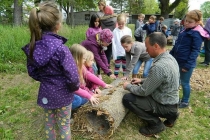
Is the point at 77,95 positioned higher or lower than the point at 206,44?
lower

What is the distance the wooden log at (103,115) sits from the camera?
107 inches

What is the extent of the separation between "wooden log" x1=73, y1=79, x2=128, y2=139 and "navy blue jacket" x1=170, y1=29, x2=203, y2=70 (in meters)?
1.27

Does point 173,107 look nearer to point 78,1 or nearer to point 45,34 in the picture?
point 45,34

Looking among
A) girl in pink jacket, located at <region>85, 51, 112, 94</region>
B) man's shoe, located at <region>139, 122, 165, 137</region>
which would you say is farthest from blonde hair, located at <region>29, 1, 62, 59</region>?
man's shoe, located at <region>139, 122, 165, 137</region>

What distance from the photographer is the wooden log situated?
2.72 metres

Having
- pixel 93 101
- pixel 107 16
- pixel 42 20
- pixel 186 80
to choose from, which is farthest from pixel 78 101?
pixel 107 16

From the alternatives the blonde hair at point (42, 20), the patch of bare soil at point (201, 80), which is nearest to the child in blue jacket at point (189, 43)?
the patch of bare soil at point (201, 80)

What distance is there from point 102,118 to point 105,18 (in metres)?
3.50

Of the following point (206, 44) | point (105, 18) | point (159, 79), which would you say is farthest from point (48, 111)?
point (206, 44)

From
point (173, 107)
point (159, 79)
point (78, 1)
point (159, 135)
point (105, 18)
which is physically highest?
point (78, 1)

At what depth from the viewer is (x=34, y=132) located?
3004 millimetres

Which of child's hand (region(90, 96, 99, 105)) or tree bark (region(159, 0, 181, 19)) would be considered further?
tree bark (region(159, 0, 181, 19))

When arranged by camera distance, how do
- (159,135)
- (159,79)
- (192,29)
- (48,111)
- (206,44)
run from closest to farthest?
(48,111)
(159,79)
(159,135)
(192,29)
(206,44)

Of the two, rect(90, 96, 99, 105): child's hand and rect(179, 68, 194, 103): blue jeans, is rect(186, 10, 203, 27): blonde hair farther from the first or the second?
rect(90, 96, 99, 105): child's hand
